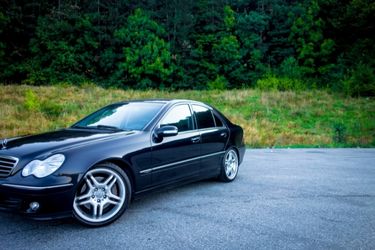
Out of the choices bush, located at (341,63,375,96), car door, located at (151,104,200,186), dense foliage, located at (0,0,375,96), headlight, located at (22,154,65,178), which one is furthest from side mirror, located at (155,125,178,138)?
dense foliage, located at (0,0,375,96)

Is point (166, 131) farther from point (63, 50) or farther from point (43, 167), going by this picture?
point (63, 50)

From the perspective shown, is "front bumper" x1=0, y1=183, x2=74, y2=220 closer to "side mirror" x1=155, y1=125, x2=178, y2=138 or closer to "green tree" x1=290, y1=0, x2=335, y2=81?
"side mirror" x1=155, y1=125, x2=178, y2=138

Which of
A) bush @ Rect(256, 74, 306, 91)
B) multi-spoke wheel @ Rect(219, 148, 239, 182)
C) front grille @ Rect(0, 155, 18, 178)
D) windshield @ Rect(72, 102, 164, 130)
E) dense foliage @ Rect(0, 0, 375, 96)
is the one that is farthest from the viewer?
dense foliage @ Rect(0, 0, 375, 96)

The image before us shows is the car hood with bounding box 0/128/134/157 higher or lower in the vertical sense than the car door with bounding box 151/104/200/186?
higher

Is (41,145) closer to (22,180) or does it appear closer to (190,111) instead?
(22,180)

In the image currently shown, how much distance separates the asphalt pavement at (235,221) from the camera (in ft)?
11.3

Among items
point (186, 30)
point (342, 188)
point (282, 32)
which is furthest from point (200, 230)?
point (282, 32)

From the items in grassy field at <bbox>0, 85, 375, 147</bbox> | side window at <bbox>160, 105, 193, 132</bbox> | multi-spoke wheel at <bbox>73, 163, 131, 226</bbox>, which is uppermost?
side window at <bbox>160, 105, 193, 132</bbox>

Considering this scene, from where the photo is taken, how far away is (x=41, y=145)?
155 inches

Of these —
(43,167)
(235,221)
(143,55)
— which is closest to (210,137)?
(235,221)

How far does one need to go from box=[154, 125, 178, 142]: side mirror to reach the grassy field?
832cm

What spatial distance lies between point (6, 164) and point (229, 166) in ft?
12.3

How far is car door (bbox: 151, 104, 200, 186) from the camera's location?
4570 mm

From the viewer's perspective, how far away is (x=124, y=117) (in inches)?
197
